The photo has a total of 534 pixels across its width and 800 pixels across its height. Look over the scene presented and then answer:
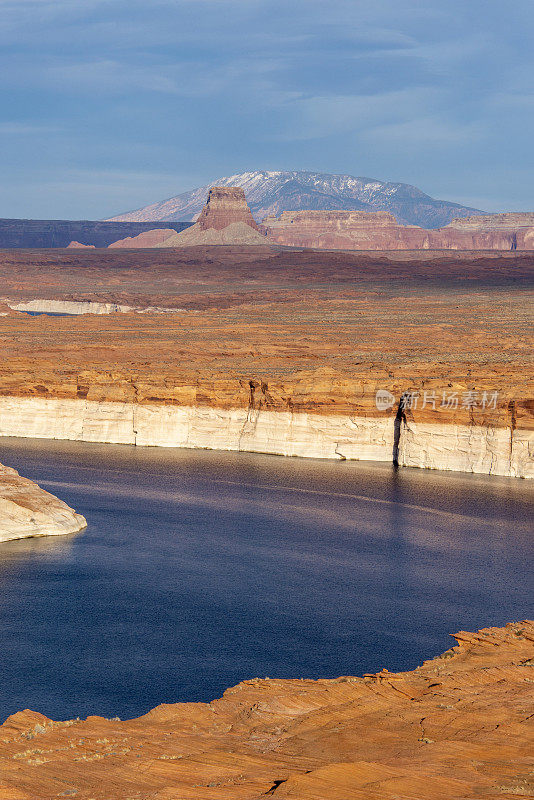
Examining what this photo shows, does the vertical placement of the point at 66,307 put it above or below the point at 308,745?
above

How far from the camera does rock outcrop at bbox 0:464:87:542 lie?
41.3m

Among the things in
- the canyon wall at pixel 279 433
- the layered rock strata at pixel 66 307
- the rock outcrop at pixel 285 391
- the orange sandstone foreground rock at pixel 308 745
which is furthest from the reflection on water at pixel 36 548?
the layered rock strata at pixel 66 307

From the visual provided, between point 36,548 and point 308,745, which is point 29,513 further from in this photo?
point 308,745

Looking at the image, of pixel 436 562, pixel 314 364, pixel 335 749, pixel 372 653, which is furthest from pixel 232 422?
pixel 335 749

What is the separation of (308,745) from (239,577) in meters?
19.9

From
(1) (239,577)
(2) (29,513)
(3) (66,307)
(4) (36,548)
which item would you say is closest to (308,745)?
(1) (239,577)

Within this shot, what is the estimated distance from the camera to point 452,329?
4478 inches

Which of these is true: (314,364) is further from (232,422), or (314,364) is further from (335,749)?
(335,749)

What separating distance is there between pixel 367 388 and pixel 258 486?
12882 millimetres

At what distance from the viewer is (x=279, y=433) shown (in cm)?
6450

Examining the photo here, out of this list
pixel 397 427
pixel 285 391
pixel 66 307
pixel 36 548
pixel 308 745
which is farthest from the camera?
pixel 66 307

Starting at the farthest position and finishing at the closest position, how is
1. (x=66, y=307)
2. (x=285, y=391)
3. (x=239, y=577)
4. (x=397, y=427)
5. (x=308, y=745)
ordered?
(x=66, y=307) → (x=285, y=391) → (x=397, y=427) → (x=239, y=577) → (x=308, y=745)

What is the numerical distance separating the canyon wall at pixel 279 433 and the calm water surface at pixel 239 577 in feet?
5.57

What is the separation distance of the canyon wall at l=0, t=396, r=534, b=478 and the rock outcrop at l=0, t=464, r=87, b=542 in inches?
880
